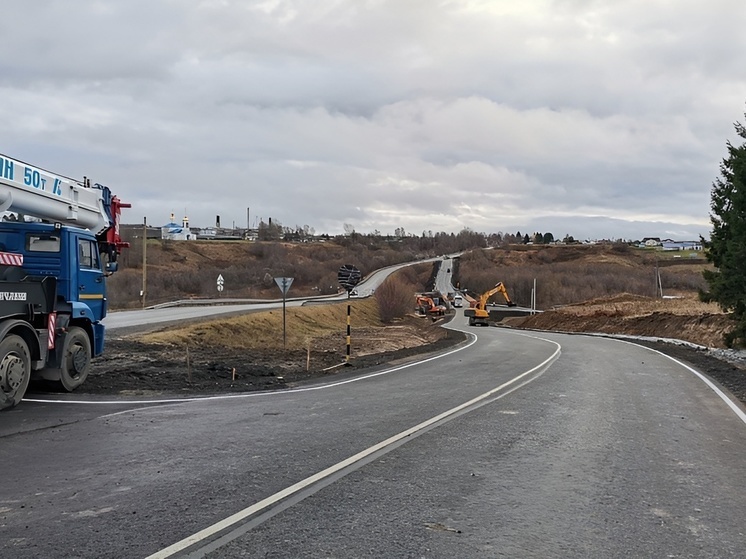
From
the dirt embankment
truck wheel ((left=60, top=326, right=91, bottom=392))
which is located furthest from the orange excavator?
truck wheel ((left=60, top=326, right=91, bottom=392))

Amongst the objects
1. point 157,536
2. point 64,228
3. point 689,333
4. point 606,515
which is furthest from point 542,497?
point 689,333

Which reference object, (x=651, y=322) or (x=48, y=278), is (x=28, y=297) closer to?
(x=48, y=278)

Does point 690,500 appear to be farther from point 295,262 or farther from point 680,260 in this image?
point 680,260

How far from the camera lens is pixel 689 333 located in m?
35.1

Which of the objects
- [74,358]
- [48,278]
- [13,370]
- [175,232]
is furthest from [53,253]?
[175,232]

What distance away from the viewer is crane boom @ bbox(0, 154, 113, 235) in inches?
431

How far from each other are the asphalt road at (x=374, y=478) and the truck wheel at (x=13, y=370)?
0.26 m

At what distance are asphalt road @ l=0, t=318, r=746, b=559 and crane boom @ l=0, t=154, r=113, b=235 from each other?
3.46 metres

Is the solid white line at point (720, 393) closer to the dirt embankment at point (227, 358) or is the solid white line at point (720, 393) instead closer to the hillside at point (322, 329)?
the hillside at point (322, 329)

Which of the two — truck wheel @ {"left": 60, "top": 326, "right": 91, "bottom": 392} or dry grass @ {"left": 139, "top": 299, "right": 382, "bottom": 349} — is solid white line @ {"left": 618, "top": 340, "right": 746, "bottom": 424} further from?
dry grass @ {"left": 139, "top": 299, "right": 382, "bottom": 349}

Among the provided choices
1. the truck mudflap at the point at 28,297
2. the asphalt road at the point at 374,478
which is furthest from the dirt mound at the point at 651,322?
the truck mudflap at the point at 28,297

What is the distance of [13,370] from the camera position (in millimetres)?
10500

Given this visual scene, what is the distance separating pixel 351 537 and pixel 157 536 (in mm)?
1437

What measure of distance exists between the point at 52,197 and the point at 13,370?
3454 mm
